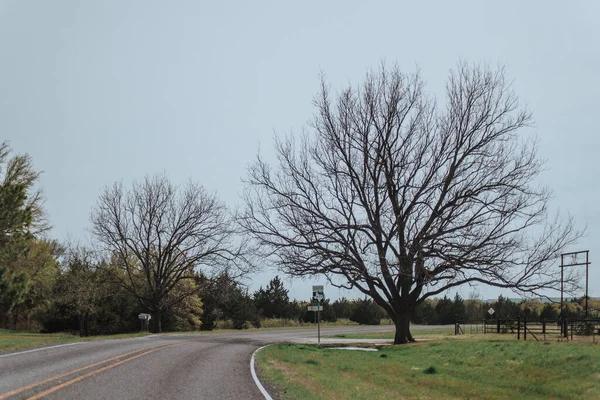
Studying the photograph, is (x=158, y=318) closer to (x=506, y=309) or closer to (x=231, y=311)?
(x=231, y=311)

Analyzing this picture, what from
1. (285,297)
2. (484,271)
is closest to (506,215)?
(484,271)

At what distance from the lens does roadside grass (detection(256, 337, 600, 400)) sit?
14.3m

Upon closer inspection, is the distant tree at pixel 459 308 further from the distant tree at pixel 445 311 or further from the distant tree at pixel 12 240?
the distant tree at pixel 12 240

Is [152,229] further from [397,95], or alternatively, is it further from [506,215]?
[506,215]

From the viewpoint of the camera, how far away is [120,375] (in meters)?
12.6

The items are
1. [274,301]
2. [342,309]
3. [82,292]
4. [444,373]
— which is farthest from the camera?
[342,309]

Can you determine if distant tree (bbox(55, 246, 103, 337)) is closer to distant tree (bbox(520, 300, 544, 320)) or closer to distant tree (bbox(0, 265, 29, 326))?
distant tree (bbox(0, 265, 29, 326))

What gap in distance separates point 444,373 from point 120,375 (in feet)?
41.5

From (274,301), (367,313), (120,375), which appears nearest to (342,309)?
(367,313)

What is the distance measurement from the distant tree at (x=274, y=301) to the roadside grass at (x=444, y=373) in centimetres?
4672

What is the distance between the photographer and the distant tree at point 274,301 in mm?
71938

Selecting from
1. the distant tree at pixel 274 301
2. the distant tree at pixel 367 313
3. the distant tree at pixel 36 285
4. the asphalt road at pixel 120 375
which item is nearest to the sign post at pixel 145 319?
the distant tree at pixel 36 285

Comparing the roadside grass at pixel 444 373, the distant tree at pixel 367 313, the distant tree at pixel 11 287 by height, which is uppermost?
the distant tree at pixel 11 287

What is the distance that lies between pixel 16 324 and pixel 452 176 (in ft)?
148
